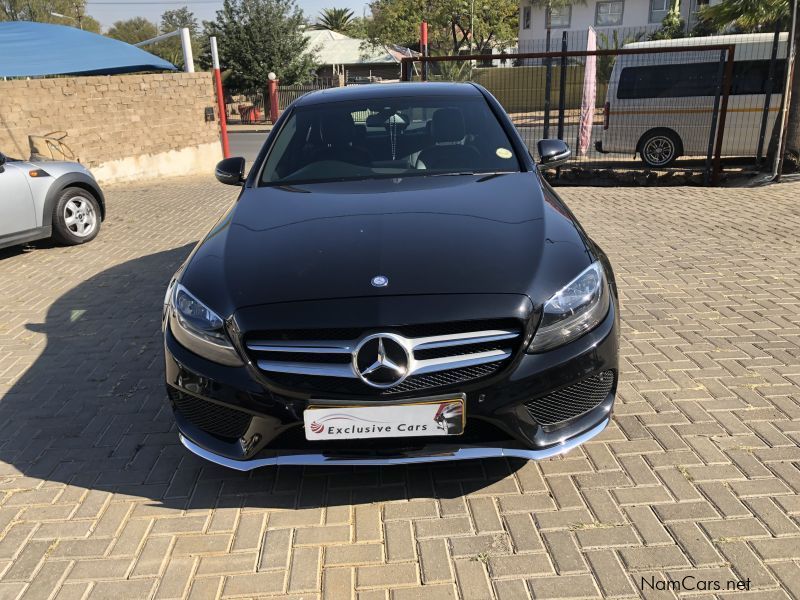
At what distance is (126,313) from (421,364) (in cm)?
361

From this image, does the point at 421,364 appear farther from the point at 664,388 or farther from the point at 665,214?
the point at 665,214

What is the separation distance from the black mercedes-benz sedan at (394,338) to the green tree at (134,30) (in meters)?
68.3

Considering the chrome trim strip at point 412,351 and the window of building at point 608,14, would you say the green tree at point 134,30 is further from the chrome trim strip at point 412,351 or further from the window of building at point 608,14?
the chrome trim strip at point 412,351

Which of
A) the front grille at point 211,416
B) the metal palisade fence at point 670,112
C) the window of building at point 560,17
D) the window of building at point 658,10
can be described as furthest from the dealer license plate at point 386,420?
the window of building at point 560,17

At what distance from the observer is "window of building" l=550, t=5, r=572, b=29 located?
130 feet

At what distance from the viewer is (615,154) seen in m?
13.6

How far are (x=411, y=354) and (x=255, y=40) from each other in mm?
32404

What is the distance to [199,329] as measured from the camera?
8.59ft

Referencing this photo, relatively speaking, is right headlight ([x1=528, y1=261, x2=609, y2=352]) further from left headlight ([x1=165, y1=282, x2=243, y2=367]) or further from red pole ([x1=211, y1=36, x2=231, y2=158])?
red pole ([x1=211, y1=36, x2=231, y2=158])

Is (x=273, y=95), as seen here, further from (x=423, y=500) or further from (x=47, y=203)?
Result: (x=423, y=500)

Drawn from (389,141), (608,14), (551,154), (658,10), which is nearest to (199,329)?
(389,141)

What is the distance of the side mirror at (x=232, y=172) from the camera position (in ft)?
14.0

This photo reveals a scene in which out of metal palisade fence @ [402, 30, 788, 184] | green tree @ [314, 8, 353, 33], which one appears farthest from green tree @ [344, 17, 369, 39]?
metal palisade fence @ [402, 30, 788, 184]

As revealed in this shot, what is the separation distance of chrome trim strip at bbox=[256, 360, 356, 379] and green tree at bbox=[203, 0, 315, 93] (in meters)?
31.9
